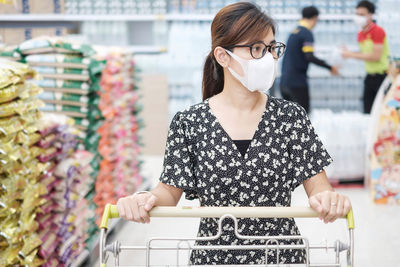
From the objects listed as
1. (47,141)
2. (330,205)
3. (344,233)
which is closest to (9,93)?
(47,141)

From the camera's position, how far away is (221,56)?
1892 millimetres

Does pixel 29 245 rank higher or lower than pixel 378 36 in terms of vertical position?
lower

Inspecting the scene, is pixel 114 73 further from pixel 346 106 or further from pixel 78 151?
pixel 346 106

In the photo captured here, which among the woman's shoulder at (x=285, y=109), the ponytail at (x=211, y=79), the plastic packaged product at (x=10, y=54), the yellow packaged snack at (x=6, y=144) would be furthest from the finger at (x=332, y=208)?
the plastic packaged product at (x=10, y=54)

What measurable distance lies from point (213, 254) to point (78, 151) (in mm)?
2030

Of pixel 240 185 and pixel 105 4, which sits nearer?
pixel 240 185

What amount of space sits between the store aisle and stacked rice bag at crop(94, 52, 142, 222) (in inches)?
13.8

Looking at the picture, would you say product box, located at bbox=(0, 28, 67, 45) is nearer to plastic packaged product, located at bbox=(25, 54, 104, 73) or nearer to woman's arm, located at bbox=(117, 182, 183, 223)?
plastic packaged product, located at bbox=(25, 54, 104, 73)

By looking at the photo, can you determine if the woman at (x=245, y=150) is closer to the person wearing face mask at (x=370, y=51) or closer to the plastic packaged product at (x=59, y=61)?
the plastic packaged product at (x=59, y=61)

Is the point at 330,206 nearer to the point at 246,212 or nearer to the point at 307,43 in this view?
the point at 246,212

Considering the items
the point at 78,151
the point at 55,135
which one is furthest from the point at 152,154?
the point at 55,135

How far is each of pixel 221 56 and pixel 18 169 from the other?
116cm

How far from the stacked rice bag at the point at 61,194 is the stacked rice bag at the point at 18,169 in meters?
0.11

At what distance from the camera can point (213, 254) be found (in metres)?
1.83
